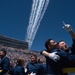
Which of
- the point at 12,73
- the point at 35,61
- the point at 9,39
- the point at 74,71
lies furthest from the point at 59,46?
the point at 9,39

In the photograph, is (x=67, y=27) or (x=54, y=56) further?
(x=54, y=56)

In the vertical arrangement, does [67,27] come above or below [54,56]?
above

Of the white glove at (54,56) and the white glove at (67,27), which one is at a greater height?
the white glove at (67,27)

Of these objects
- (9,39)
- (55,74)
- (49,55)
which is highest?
(9,39)

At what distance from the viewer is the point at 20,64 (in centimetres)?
829

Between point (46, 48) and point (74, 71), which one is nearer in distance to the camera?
point (74, 71)

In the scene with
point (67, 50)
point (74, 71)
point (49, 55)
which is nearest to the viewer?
point (74, 71)

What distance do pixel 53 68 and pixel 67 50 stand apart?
53 cm

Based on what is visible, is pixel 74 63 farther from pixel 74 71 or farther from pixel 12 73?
pixel 12 73

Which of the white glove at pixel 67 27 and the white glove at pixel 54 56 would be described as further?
the white glove at pixel 54 56

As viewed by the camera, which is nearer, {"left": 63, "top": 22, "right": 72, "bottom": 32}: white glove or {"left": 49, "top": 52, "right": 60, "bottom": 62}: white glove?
{"left": 63, "top": 22, "right": 72, "bottom": 32}: white glove

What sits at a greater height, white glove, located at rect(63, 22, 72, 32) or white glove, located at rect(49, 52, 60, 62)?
white glove, located at rect(63, 22, 72, 32)

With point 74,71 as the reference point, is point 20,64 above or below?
above

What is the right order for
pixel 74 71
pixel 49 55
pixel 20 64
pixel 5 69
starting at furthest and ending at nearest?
pixel 20 64 → pixel 5 69 → pixel 49 55 → pixel 74 71
